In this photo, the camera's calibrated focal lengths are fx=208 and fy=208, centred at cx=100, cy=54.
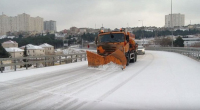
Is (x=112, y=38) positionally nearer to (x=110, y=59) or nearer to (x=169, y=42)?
(x=110, y=59)

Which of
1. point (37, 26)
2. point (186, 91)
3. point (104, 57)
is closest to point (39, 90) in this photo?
point (186, 91)

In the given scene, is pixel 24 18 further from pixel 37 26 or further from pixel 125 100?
pixel 125 100

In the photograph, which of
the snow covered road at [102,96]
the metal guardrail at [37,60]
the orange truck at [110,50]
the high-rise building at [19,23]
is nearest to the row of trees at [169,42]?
the metal guardrail at [37,60]

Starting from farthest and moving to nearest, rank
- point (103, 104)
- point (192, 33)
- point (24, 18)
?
point (24, 18)
point (192, 33)
point (103, 104)

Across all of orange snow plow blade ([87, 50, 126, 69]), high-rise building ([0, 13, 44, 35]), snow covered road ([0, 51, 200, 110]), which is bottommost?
snow covered road ([0, 51, 200, 110])

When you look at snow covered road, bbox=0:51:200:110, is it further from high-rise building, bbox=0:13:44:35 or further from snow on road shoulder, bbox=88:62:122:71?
high-rise building, bbox=0:13:44:35

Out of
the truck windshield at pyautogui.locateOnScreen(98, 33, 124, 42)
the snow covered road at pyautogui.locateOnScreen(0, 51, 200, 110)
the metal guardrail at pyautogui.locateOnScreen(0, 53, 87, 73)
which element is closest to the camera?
the snow covered road at pyautogui.locateOnScreen(0, 51, 200, 110)

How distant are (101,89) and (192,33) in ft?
336

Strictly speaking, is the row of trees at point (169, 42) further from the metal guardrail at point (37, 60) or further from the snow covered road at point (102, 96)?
the snow covered road at point (102, 96)

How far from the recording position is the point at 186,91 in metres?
7.67

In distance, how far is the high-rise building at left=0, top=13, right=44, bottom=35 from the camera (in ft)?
348

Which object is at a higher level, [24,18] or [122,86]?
[24,18]

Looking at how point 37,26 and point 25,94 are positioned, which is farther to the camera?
point 37,26

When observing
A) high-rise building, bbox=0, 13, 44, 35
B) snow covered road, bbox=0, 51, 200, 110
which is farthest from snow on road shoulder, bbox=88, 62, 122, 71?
high-rise building, bbox=0, 13, 44, 35
